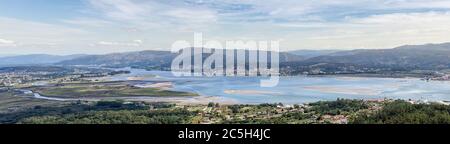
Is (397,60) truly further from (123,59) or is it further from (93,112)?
(93,112)

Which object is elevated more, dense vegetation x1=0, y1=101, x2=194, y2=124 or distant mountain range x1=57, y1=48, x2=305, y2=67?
distant mountain range x1=57, y1=48, x2=305, y2=67

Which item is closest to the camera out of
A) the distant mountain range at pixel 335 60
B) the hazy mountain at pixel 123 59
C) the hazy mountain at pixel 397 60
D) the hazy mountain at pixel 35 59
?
the distant mountain range at pixel 335 60

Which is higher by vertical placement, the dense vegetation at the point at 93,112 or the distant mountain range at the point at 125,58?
the distant mountain range at the point at 125,58

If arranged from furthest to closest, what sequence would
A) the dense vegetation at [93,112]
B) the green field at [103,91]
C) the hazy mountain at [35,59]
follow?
the hazy mountain at [35,59] < the green field at [103,91] < the dense vegetation at [93,112]

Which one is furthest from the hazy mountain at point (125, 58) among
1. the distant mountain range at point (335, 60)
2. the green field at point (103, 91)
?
the green field at point (103, 91)

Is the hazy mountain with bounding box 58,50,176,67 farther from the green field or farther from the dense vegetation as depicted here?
the dense vegetation

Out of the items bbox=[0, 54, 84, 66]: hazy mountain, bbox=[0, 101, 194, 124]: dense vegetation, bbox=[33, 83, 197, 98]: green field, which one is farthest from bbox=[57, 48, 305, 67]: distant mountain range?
bbox=[0, 101, 194, 124]: dense vegetation

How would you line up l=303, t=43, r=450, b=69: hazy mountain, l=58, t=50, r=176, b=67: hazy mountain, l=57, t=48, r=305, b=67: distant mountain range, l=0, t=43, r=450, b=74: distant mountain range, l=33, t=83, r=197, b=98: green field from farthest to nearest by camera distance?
1. l=58, t=50, r=176, b=67: hazy mountain
2. l=57, t=48, r=305, b=67: distant mountain range
3. l=303, t=43, r=450, b=69: hazy mountain
4. l=0, t=43, r=450, b=74: distant mountain range
5. l=33, t=83, r=197, b=98: green field

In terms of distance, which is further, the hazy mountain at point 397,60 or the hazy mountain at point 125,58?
the hazy mountain at point 125,58

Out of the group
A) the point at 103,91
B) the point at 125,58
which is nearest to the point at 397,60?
the point at 125,58

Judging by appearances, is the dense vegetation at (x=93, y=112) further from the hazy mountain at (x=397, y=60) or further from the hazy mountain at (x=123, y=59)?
the hazy mountain at (x=123, y=59)
